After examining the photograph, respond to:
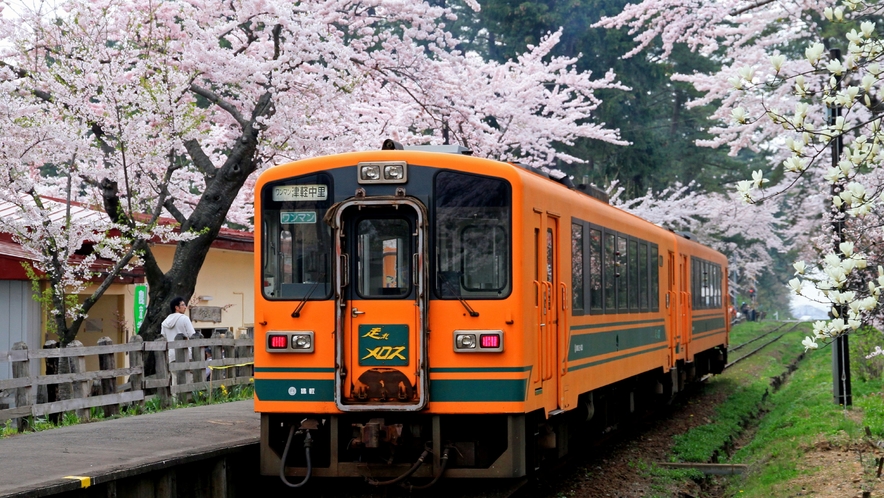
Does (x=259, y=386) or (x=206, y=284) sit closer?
(x=259, y=386)

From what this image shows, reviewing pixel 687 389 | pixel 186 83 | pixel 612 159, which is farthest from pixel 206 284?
pixel 612 159

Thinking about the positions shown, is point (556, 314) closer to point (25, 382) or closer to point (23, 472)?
point (23, 472)

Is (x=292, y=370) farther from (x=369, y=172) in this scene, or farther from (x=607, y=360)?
(x=607, y=360)

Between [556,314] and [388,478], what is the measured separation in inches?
76.0

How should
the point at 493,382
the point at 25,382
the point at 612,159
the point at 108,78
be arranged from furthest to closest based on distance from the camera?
1. the point at 612,159
2. the point at 108,78
3. the point at 25,382
4. the point at 493,382

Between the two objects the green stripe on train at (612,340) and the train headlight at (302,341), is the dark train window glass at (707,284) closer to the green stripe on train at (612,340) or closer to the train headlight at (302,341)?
the green stripe on train at (612,340)

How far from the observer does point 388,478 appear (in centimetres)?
797

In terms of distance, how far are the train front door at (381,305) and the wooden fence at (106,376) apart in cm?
403

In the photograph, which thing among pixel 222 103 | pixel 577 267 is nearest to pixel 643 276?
pixel 577 267

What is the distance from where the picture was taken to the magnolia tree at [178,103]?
13.1 meters

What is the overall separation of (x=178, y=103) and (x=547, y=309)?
24.1 feet

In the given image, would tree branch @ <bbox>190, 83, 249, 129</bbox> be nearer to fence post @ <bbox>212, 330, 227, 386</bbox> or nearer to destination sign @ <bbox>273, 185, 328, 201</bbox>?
fence post @ <bbox>212, 330, 227, 386</bbox>

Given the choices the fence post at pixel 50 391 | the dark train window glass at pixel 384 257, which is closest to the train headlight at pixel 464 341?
Answer: the dark train window glass at pixel 384 257

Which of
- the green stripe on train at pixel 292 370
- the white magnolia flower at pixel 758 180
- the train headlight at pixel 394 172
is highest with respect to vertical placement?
the train headlight at pixel 394 172
